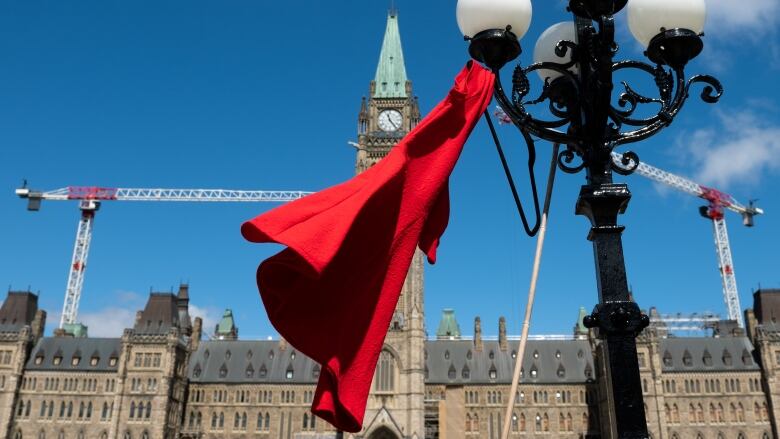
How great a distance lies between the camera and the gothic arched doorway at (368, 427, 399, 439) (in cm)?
6438

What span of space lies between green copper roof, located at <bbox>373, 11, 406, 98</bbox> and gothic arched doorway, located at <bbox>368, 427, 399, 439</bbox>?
38.0 m

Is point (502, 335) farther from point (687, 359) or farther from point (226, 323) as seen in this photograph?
point (226, 323)

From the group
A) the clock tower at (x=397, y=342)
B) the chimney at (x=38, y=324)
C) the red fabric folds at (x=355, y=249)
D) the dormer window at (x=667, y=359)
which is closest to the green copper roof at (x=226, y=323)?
the chimney at (x=38, y=324)

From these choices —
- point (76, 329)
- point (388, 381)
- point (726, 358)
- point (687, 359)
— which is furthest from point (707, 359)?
point (76, 329)

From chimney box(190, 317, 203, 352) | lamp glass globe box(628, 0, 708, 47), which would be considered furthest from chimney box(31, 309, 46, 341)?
lamp glass globe box(628, 0, 708, 47)

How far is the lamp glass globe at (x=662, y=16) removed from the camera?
643 cm

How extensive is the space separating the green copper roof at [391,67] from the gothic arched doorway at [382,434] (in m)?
38.0

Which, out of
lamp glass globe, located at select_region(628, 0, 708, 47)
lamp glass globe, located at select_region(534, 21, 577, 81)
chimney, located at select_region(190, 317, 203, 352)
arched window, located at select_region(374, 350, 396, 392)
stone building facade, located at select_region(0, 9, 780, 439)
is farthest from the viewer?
chimney, located at select_region(190, 317, 203, 352)

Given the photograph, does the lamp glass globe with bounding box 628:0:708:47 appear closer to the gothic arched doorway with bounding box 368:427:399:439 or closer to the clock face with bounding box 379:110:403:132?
the gothic arched doorway with bounding box 368:427:399:439

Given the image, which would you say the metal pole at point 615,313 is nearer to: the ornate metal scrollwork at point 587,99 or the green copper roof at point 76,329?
the ornate metal scrollwork at point 587,99

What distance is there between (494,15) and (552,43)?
91 cm

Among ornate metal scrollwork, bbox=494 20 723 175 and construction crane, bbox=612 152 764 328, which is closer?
ornate metal scrollwork, bbox=494 20 723 175

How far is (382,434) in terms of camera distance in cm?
6494

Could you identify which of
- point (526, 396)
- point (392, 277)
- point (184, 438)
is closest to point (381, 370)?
point (526, 396)
